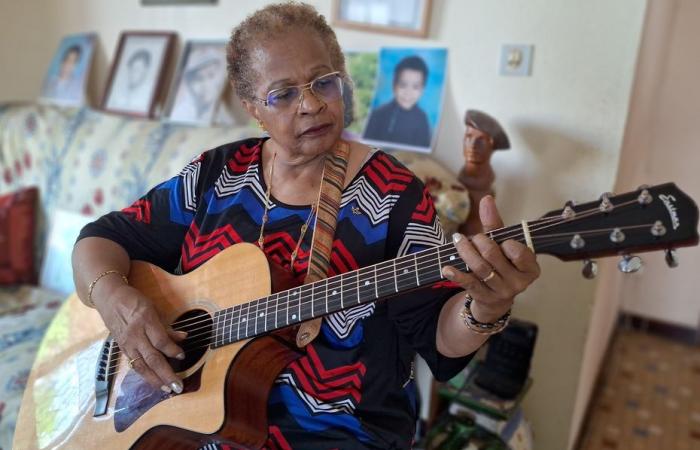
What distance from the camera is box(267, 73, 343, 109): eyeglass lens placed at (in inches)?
35.0

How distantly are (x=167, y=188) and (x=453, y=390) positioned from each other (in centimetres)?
92

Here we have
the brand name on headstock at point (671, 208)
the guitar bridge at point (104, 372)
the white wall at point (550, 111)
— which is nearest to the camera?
the brand name on headstock at point (671, 208)

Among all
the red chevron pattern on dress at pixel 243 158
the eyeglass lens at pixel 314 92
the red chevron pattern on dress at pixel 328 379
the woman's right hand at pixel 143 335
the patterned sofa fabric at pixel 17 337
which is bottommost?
the patterned sofa fabric at pixel 17 337

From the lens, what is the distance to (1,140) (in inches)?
88.4

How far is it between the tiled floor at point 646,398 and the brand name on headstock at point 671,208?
1.52 m

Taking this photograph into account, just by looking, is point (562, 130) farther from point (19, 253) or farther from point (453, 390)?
point (19, 253)

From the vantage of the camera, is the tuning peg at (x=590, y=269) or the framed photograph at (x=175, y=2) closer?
the tuning peg at (x=590, y=269)

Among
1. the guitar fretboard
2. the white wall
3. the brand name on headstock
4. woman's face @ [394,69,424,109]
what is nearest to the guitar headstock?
the brand name on headstock

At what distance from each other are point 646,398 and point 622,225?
1.92 m

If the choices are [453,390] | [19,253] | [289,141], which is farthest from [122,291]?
[19,253]

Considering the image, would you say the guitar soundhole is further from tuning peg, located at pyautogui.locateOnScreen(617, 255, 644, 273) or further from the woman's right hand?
tuning peg, located at pyautogui.locateOnScreen(617, 255, 644, 273)

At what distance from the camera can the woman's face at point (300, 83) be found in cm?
89

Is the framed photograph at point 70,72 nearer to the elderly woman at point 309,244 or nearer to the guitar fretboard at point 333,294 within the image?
the elderly woman at point 309,244

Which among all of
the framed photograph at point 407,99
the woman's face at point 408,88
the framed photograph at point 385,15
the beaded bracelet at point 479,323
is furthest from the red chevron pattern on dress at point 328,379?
the framed photograph at point 385,15
